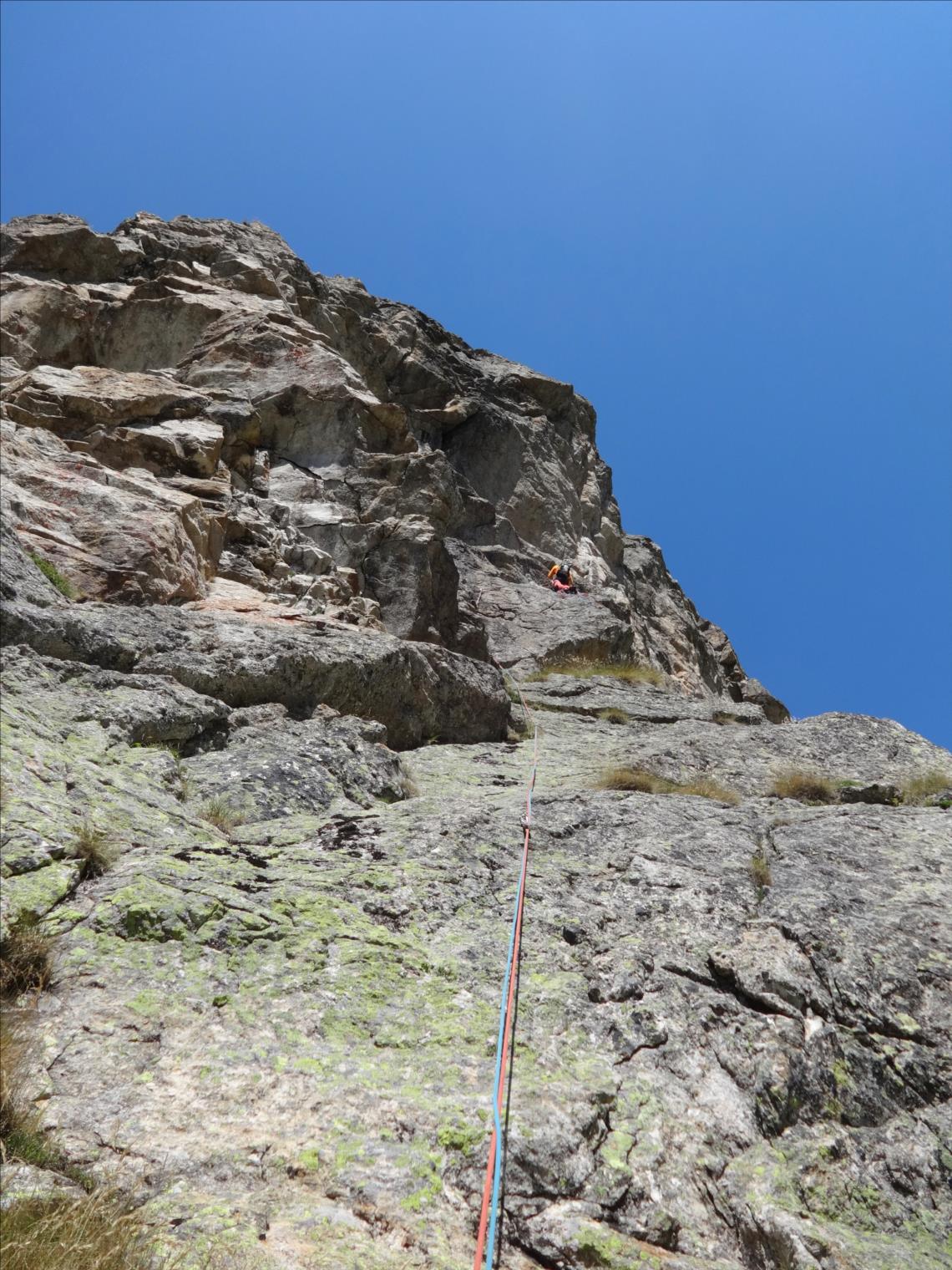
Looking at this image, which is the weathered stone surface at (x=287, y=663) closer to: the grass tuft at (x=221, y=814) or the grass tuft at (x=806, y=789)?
the grass tuft at (x=221, y=814)

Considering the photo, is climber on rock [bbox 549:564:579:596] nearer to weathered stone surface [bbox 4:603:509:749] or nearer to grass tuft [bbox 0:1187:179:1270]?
weathered stone surface [bbox 4:603:509:749]

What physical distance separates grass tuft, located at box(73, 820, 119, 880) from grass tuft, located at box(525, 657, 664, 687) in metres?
14.2

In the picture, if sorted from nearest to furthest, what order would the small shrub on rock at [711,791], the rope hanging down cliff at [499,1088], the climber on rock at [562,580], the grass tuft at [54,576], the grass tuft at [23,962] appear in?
the rope hanging down cliff at [499,1088] < the grass tuft at [23,962] < the small shrub on rock at [711,791] < the grass tuft at [54,576] < the climber on rock at [562,580]

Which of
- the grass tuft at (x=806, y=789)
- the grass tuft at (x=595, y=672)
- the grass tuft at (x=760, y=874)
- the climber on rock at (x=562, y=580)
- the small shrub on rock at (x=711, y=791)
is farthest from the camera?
the climber on rock at (x=562, y=580)

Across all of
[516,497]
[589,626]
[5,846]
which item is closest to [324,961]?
[5,846]

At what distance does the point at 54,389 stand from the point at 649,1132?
18709 millimetres

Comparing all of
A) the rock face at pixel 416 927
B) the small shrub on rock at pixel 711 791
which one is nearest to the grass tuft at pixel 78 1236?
the rock face at pixel 416 927

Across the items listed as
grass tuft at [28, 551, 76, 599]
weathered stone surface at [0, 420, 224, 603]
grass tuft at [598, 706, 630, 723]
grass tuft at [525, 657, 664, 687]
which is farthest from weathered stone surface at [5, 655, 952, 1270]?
grass tuft at [525, 657, 664, 687]

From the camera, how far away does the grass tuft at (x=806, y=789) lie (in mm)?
10562

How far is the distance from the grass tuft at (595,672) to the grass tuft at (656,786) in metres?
9.43

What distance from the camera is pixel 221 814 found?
8.02m

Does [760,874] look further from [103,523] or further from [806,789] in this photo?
[103,523]

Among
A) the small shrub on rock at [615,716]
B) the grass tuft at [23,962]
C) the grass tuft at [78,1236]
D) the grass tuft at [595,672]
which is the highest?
the grass tuft at [595,672]

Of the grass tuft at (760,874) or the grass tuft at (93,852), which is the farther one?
the grass tuft at (760,874)
